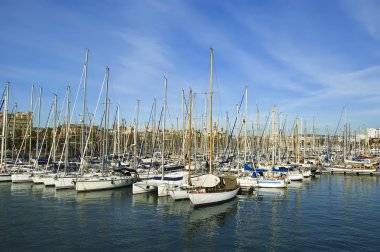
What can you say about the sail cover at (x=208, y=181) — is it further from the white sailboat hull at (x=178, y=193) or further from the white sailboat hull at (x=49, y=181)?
Result: the white sailboat hull at (x=49, y=181)

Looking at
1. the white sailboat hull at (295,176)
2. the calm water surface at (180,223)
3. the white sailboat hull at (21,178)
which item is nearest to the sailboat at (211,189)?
the calm water surface at (180,223)

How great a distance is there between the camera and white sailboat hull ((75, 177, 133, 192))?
133ft

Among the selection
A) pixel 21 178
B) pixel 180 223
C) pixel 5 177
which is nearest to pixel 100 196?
pixel 180 223

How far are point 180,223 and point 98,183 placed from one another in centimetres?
1967

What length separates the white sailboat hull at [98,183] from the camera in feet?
133

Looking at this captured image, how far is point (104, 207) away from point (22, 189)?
1781cm

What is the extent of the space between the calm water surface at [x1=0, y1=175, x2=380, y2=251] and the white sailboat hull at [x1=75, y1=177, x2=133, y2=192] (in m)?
1.27

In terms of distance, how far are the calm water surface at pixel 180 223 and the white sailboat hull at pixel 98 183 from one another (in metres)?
1.27

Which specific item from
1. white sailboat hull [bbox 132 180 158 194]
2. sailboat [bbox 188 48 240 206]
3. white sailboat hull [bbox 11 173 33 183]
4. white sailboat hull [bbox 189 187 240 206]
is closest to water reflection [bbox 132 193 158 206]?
white sailboat hull [bbox 132 180 158 194]

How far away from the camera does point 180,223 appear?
1050 inches

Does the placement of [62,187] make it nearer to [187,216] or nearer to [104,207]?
[104,207]

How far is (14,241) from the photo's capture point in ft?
68.8

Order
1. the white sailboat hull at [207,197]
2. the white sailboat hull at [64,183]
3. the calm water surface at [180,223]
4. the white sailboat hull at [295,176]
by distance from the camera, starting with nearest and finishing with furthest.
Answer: the calm water surface at [180,223], the white sailboat hull at [207,197], the white sailboat hull at [64,183], the white sailboat hull at [295,176]

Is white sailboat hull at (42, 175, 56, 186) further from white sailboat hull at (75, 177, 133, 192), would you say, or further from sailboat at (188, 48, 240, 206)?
Answer: sailboat at (188, 48, 240, 206)
